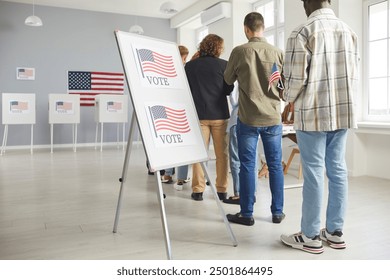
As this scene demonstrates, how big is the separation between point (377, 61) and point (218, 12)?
3262 mm

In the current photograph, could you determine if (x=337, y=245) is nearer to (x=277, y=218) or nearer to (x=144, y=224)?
(x=277, y=218)

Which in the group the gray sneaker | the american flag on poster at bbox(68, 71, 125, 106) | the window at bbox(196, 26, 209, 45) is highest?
the window at bbox(196, 26, 209, 45)

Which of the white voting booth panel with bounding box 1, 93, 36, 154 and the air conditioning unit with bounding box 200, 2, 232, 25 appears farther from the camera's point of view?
the white voting booth panel with bounding box 1, 93, 36, 154

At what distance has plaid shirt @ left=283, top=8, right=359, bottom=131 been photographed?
1.97 meters

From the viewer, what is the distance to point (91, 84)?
8727mm

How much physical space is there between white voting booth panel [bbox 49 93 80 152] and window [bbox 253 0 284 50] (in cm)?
396

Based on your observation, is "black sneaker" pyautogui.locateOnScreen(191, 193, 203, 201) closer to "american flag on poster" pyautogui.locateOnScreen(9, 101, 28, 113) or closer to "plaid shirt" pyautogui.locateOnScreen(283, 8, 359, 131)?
"plaid shirt" pyautogui.locateOnScreen(283, 8, 359, 131)

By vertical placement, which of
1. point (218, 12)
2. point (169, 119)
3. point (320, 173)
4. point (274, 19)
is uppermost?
point (218, 12)

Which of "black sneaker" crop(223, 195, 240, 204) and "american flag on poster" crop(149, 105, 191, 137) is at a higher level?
"american flag on poster" crop(149, 105, 191, 137)

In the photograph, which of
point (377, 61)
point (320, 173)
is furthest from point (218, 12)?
point (320, 173)

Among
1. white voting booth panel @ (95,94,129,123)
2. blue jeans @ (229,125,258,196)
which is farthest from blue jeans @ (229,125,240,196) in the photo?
white voting booth panel @ (95,94,129,123)

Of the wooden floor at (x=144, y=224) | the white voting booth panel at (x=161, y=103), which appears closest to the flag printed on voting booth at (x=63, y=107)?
the wooden floor at (x=144, y=224)

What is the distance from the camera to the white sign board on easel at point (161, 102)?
2.03 meters

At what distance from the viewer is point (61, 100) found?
7664 mm
